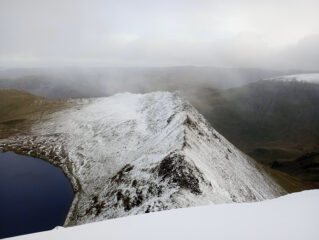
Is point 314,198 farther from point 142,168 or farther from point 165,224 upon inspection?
point 142,168

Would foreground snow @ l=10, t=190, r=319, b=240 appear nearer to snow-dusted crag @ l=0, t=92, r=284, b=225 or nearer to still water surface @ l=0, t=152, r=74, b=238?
snow-dusted crag @ l=0, t=92, r=284, b=225

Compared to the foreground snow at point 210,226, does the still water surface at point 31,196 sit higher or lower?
lower

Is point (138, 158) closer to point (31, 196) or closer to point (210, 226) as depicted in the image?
point (31, 196)

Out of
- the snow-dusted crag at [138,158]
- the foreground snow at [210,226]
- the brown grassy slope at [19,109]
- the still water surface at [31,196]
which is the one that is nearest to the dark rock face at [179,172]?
the snow-dusted crag at [138,158]

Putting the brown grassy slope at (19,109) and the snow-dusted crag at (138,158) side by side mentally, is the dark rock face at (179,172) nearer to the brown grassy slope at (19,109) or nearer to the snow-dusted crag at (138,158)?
the snow-dusted crag at (138,158)

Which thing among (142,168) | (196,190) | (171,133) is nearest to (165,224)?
(196,190)
